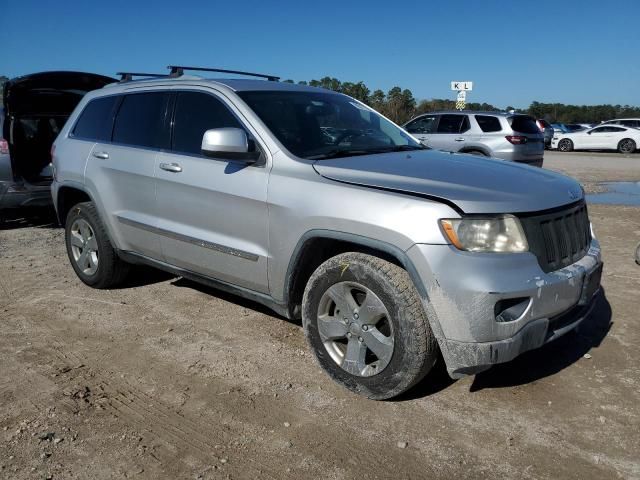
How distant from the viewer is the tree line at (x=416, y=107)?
31.3 m

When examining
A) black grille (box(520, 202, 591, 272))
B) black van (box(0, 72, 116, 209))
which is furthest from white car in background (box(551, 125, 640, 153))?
black grille (box(520, 202, 591, 272))

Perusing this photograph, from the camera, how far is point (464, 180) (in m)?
3.22

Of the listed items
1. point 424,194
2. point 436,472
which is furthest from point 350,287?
point 436,472

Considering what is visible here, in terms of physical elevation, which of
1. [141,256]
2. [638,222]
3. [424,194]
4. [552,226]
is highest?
[424,194]

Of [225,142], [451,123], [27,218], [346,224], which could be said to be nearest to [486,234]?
[346,224]

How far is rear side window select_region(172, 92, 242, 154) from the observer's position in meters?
4.09

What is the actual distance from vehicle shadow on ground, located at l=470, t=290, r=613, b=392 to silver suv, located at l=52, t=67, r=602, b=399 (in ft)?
1.78

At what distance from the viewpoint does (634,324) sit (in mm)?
4453

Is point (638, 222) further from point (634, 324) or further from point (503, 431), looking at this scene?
point (503, 431)

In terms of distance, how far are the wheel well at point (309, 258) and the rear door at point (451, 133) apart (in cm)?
983

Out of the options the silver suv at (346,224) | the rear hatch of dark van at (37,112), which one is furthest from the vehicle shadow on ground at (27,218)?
the silver suv at (346,224)

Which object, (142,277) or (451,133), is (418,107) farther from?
(142,277)

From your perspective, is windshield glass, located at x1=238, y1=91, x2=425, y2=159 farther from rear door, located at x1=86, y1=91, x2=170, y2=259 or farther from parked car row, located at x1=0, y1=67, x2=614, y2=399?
rear door, located at x1=86, y1=91, x2=170, y2=259

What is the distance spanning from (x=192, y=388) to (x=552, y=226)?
7.44 feet
